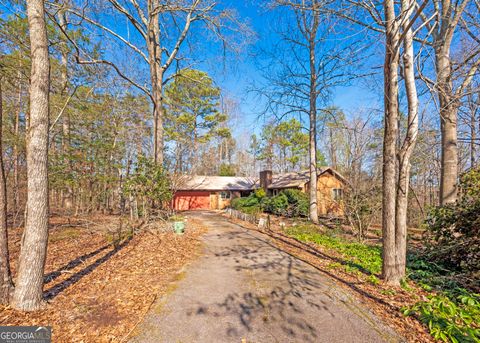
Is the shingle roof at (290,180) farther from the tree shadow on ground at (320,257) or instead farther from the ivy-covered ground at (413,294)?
the ivy-covered ground at (413,294)

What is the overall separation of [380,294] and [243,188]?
763 inches

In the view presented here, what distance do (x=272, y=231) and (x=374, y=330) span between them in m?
7.06

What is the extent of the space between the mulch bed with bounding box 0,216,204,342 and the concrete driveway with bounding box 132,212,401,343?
0.42 metres

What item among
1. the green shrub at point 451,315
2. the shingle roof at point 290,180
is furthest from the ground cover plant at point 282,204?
the green shrub at point 451,315

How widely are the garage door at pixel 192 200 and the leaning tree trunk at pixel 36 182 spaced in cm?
1895

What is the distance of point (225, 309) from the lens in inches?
134

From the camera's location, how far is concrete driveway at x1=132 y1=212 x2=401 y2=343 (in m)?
2.83

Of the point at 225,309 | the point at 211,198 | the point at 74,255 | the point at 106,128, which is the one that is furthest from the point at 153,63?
the point at 211,198

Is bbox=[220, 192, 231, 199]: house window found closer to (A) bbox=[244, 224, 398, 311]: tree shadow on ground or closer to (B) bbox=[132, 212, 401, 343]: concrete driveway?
(A) bbox=[244, 224, 398, 311]: tree shadow on ground

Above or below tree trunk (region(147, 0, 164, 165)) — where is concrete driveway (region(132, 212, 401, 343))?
below

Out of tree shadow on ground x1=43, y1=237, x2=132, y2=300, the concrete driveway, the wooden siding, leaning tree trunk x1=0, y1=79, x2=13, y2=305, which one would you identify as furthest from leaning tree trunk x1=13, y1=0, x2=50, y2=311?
the wooden siding

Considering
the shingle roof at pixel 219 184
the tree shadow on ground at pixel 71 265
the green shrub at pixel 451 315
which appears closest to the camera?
the green shrub at pixel 451 315

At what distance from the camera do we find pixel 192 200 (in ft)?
74.1

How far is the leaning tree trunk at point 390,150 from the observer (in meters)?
4.39
